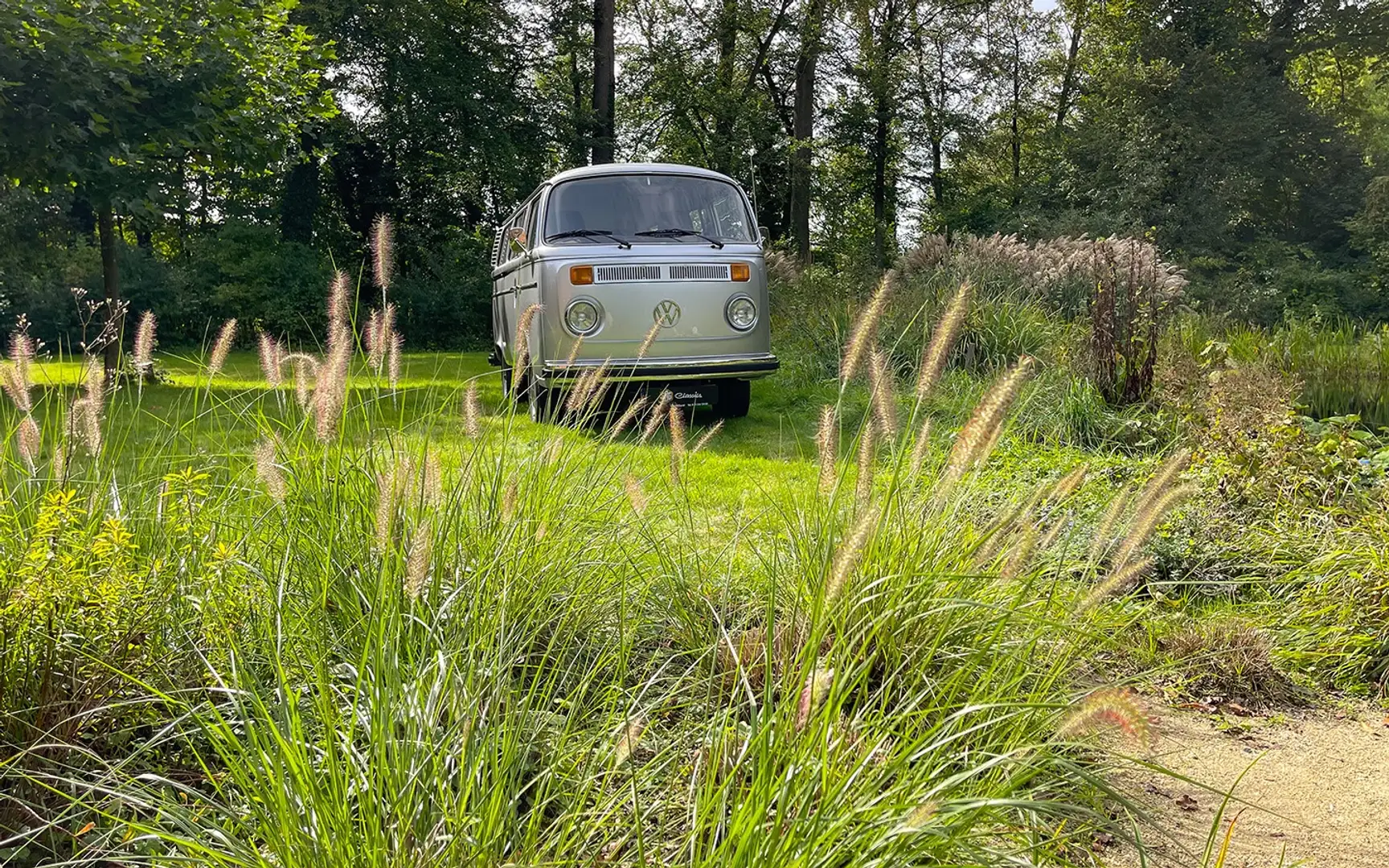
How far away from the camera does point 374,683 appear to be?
1286 millimetres

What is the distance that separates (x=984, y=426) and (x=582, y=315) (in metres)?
5.04

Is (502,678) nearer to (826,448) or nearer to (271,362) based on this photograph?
(826,448)

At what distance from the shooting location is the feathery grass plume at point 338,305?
1.85 meters

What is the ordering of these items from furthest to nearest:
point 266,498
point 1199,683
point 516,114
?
point 516,114, point 1199,683, point 266,498

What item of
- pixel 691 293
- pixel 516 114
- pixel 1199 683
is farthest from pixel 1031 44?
pixel 1199 683

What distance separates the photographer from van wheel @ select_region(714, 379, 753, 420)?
728cm

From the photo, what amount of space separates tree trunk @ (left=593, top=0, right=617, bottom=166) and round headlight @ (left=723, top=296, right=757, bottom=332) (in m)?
13.4

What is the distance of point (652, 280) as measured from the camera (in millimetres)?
6359

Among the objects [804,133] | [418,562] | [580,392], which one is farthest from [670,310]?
[804,133]

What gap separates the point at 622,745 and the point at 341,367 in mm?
934

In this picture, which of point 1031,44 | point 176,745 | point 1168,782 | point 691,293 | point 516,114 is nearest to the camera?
point 176,745

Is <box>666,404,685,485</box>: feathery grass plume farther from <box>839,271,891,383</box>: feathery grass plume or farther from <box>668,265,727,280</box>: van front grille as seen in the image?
<box>668,265,727,280</box>: van front grille

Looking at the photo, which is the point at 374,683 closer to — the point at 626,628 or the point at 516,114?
the point at 626,628

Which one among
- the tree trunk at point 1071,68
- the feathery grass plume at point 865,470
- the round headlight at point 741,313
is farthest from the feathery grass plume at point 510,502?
the tree trunk at point 1071,68
